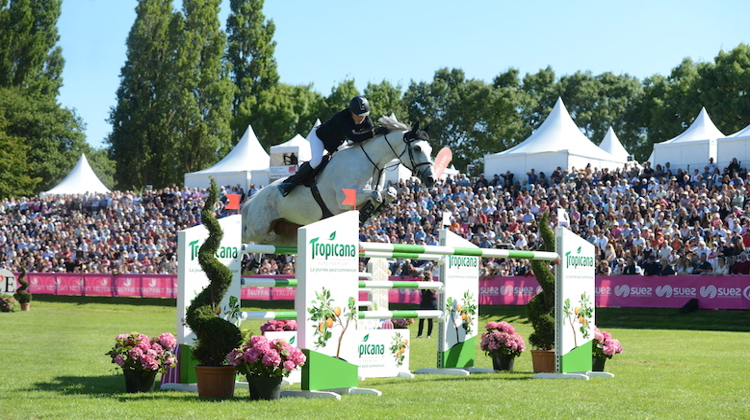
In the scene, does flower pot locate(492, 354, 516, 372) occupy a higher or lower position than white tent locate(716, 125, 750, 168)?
lower

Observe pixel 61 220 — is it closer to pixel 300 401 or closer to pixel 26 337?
pixel 26 337

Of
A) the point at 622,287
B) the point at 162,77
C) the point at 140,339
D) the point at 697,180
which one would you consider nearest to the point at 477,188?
the point at 697,180

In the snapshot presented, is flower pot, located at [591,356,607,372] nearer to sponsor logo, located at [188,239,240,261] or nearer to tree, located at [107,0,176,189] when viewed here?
sponsor logo, located at [188,239,240,261]

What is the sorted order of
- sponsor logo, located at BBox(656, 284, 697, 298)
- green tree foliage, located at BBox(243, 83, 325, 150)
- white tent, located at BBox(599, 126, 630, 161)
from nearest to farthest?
sponsor logo, located at BBox(656, 284, 697, 298) < white tent, located at BBox(599, 126, 630, 161) < green tree foliage, located at BBox(243, 83, 325, 150)

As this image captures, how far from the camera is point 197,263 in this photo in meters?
8.16

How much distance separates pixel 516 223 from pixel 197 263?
55.1ft

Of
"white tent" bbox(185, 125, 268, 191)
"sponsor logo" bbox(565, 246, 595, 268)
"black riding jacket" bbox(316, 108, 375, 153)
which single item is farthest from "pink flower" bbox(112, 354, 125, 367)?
"white tent" bbox(185, 125, 268, 191)

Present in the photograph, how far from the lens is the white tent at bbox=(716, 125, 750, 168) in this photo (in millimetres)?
24984

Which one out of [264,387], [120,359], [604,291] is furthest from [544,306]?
[604,291]

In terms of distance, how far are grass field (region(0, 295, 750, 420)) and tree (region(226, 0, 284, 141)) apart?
49.9 metres

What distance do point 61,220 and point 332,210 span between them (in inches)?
1283

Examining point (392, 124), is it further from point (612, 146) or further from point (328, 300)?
point (612, 146)

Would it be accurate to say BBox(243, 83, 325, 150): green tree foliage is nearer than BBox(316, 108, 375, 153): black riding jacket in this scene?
No

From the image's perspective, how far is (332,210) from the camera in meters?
9.08
